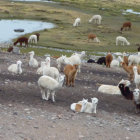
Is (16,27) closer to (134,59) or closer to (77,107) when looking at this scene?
(134,59)

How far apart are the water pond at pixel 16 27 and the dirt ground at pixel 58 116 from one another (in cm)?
2336

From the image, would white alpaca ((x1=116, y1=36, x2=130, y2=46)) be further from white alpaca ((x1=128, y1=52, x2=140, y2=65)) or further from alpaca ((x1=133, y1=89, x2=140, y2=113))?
alpaca ((x1=133, y1=89, x2=140, y2=113))

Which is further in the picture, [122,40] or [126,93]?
[122,40]

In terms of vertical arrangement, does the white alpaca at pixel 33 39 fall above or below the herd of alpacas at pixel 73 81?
above

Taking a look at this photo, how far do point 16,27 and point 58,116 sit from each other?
3739cm

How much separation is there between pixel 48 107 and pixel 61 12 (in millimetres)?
50739

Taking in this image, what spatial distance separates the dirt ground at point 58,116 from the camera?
12.9m

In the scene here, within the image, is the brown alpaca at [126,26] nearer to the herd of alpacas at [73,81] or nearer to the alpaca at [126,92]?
the herd of alpacas at [73,81]

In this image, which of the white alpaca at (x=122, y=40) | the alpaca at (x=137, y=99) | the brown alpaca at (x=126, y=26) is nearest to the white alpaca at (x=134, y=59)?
the alpaca at (x=137, y=99)

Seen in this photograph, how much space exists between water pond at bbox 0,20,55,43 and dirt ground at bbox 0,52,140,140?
23.4 m

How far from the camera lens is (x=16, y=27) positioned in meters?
51.1

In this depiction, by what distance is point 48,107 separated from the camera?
15.6 meters

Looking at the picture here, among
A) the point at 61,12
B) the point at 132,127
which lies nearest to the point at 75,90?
the point at 132,127

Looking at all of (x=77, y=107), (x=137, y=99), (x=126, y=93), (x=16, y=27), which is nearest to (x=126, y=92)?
(x=126, y=93)
